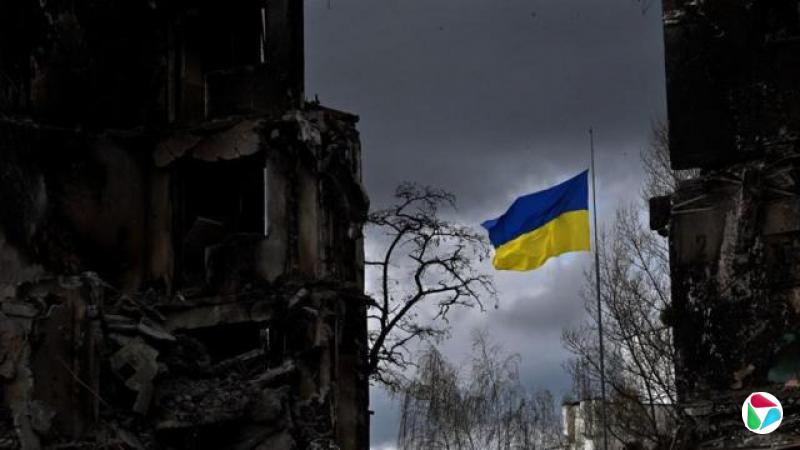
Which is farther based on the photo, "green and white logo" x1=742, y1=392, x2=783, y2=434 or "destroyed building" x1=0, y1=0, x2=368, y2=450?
"destroyed building" x1=0, y1=0, x2=368, y2=450

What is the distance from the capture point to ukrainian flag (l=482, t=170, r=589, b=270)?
24031 millimetres

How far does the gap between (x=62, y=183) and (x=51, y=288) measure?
20.1 feet

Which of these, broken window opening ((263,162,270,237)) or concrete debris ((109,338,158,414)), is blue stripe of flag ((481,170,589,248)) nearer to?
broken window opening ((263,162,270,237))

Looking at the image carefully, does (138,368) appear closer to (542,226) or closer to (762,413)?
(542,226)

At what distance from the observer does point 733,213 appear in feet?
66.3

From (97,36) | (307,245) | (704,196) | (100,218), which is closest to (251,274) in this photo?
(307,245)

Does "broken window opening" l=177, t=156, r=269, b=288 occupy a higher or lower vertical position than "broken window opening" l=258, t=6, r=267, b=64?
lower

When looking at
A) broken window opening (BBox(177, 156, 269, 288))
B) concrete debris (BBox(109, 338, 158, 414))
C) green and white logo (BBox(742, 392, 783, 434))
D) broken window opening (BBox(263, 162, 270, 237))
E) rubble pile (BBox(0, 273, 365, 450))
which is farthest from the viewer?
broken window opening (BBox(177, 156, 269, 288))

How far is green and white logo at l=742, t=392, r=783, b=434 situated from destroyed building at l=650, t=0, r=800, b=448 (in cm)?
12

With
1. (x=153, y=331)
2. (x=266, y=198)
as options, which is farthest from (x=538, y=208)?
(x=153, y=331)

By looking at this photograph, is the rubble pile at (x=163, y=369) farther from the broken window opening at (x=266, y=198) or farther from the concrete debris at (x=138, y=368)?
the broken window opening at (x=266, y=198)

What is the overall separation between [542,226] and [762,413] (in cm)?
624

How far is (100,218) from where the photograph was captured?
1017 inches

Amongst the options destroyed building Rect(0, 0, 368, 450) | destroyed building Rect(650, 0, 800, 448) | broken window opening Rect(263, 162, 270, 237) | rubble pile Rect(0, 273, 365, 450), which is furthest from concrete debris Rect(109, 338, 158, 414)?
destroyed building Rect(650, 0, 800, 448)
